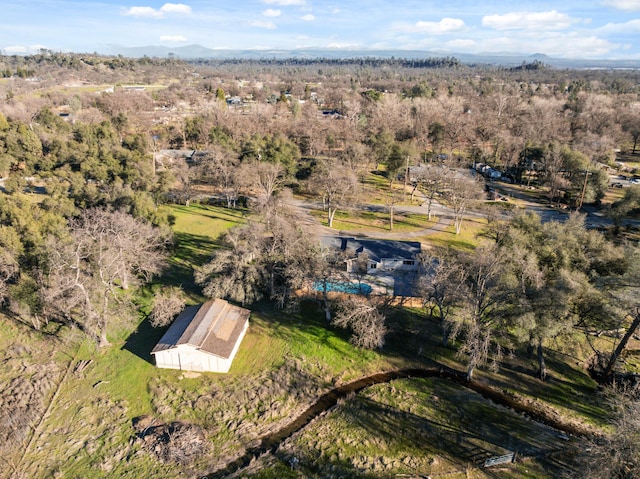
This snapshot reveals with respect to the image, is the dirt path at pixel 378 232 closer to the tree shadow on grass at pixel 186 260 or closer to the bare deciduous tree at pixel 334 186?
the bare deciduous tree at pixel 334 186

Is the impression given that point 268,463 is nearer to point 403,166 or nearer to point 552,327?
point 552,327

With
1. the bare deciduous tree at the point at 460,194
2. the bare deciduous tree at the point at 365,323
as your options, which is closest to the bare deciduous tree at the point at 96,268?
the bare deciduous tree at the point at 365,323

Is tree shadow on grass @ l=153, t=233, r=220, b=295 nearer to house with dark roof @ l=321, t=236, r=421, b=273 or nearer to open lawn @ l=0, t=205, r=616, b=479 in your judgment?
open lawn @ l=0, t=205, r=616, b=479

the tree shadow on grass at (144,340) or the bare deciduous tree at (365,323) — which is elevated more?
the bare deciduous tree at (365,323)

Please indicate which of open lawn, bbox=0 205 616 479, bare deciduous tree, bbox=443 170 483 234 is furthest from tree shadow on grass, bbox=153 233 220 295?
bare deciduous tree, bbox=443 170 483 234

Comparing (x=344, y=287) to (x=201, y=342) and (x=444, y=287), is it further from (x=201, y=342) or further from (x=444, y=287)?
(x=201, y=342)

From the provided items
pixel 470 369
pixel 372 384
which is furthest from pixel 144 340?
pixel 470 369
